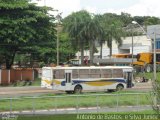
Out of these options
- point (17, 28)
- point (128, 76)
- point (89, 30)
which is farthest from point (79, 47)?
point (128, 76)

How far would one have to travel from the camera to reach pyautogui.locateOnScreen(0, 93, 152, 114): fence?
25.6 m

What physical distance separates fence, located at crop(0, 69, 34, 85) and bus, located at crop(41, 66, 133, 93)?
12.2m

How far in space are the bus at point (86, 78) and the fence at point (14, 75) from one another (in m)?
12.2

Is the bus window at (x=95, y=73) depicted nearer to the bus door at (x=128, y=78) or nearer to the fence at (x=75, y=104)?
the bus door at (x=128, y=78)

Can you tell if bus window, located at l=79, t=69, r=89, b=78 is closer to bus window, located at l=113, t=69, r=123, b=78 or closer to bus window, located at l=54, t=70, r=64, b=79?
bus window, located at l=54, t=70, r=64, b=79

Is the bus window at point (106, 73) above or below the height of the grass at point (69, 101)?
above

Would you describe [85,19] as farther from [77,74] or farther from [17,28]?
[77,74]

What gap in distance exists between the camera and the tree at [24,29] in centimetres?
5325

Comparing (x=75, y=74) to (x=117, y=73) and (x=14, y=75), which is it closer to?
(x=117, y=73)

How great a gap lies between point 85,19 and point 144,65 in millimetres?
12826

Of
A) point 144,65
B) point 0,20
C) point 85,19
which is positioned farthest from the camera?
point 144,65

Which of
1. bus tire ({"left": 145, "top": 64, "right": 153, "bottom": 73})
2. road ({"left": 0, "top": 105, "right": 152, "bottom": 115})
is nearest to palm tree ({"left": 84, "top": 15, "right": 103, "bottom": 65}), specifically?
bus tire ({"left": 145, "top": 64, "right": 153, "bottom": 73})

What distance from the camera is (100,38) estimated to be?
66500 mm

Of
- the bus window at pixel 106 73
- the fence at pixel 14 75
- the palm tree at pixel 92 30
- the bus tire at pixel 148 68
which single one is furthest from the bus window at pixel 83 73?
the bus tire at pixel 148 68
